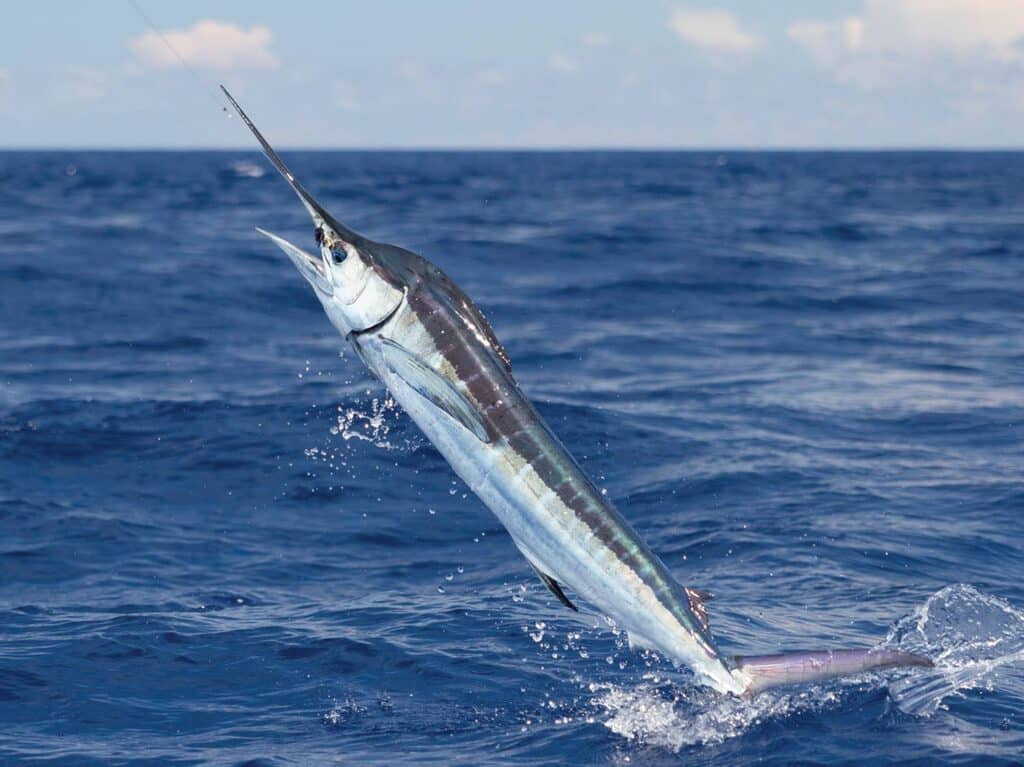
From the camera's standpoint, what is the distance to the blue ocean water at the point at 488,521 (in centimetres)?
798

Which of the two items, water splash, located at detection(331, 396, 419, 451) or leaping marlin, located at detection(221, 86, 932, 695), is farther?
water splash, located at detection(331, 396, 419, 451)

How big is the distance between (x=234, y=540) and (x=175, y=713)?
394cm

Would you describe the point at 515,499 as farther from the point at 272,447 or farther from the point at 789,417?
the point at 789,417

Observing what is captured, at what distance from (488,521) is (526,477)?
6.96 m

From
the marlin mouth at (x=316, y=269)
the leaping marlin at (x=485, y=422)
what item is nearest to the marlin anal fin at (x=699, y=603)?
the leaping marlin at (x=485, y=422)

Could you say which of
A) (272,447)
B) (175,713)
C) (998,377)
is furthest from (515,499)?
(998,377)

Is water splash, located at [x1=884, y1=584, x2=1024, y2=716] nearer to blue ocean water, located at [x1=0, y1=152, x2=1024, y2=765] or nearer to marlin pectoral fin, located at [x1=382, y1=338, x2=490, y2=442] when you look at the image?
blue ocean water, located at [x1=0, y1=152, x2=1024, y2=765]

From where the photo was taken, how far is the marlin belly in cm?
596

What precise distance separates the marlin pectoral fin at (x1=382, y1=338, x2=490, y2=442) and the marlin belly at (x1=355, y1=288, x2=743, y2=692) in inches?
1.4

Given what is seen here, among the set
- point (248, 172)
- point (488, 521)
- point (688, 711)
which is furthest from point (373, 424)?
point (248, 172)

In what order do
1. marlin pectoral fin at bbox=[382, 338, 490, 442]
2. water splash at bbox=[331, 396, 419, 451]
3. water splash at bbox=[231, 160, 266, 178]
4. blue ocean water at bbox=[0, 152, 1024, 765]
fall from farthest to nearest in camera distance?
1. water splash at bbox=[231, 160, 266, 178]
2. water splash at bbox=[331, 396, 419, 451]
3. blue ocean water at bbox=[0, 152, 1024, 765]
4. marlin pectoral fin at bbox=[382, 338, 490, 442]

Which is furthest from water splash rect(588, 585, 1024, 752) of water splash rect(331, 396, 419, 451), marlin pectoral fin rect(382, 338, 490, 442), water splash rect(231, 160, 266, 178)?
water splash rect(231, 160, 266, 178)

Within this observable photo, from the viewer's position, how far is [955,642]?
9023 millimetres

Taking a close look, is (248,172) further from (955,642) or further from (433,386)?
(433,386)
